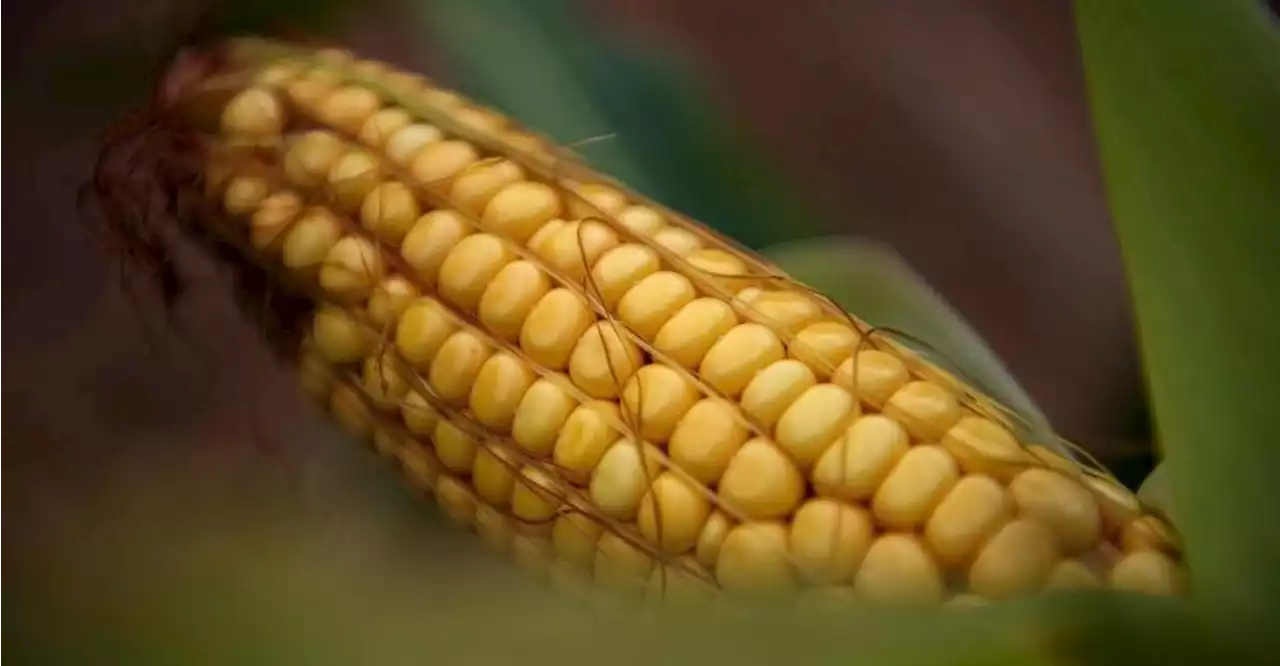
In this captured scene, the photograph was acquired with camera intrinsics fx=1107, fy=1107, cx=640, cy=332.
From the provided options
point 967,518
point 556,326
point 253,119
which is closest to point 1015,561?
point 967,518

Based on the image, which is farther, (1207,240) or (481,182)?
(481,182)

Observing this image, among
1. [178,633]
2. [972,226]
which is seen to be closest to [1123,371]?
A: [972,226]

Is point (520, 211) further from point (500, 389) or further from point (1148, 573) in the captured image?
point (1148, 573)

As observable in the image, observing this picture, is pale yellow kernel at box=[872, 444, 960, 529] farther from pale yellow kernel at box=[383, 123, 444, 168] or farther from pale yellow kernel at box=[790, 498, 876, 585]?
pale yellow kernel at box=[383, 123, 444, 168]

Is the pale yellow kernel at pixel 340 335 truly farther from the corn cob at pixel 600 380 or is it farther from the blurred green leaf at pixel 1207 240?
the blurred green leaf at pixel 1207 240

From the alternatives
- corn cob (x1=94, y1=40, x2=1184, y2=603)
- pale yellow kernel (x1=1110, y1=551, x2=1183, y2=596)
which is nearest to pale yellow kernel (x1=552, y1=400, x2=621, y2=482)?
corn cob (x1=94, y1=40, x2=1184, y2=603)
